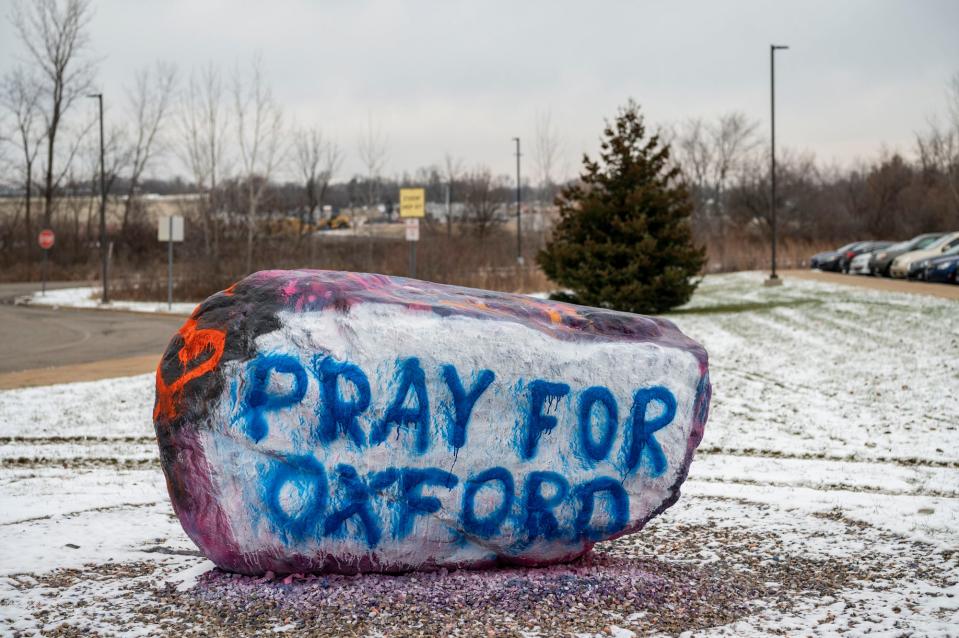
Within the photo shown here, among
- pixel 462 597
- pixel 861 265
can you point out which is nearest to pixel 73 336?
pixel 462 597

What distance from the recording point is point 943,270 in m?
28.6

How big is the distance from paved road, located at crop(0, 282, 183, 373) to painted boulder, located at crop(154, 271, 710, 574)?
11.5 m

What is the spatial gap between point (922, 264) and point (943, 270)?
152 cm

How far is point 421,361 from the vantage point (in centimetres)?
495

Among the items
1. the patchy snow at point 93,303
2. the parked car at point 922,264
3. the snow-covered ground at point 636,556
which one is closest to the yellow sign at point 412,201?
the patchy snow at point 93,303

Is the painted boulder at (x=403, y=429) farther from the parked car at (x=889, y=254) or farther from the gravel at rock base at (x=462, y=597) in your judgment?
the parked car at (x=889, y=254)

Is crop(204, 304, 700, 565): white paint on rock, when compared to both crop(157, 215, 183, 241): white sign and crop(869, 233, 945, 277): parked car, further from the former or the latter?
crop(869, 233, 945, 277): parked car

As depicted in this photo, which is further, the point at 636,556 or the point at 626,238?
the point at 626,238

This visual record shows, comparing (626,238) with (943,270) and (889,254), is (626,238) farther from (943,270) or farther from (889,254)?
(889,254)

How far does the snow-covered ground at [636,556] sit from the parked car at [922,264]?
2033 centimetres

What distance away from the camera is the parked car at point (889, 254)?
33.2 metres

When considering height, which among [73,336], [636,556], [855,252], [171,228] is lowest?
[636,556]

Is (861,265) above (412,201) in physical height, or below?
below

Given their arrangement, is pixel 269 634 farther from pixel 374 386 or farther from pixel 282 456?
pixel 374 386
